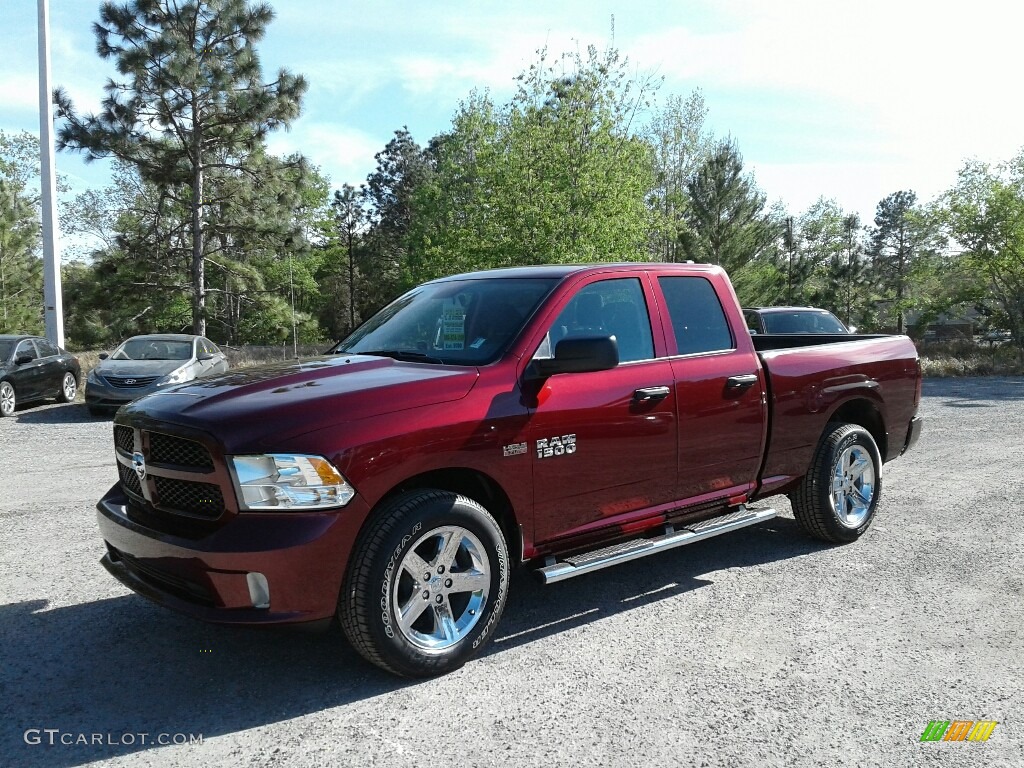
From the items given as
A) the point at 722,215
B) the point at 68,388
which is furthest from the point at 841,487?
the point at 722,215

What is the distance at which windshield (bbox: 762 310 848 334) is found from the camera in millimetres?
14656

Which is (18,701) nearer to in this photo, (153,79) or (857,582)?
(857,582)

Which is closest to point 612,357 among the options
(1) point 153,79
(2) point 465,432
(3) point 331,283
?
(2) point 465,432

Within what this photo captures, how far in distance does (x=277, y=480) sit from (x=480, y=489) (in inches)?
42.6

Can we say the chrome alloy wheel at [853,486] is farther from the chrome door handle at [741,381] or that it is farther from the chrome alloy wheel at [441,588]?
the chrome alloy wheel at [441,588]

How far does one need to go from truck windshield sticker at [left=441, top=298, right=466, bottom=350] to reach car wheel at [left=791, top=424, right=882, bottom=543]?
2749 millimetres

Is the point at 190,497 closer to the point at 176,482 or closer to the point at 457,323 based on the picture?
the point at 176,482

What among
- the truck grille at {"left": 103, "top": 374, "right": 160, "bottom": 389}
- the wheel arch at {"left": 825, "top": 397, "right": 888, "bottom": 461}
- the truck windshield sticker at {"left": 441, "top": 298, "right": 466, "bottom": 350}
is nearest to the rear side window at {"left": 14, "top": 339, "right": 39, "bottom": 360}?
the truck grille at {"left": 103, "top": 374, "right": 160, "bottom": 389}

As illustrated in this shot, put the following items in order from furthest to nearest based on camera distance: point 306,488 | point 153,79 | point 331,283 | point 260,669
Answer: point 331,283, point 153,79, point 260,669, point 306,488

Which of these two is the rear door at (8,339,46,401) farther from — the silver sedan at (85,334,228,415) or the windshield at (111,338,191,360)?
the windshield at (111,338,191,360)

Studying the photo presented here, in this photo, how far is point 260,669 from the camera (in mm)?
3734

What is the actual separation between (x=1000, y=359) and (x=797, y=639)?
27588 mm

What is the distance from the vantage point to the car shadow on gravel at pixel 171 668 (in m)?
3.16

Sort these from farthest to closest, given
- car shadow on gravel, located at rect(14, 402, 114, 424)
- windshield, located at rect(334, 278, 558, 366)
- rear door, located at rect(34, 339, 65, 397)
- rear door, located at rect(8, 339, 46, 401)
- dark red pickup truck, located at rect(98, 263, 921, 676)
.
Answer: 1. rear door, located at rect(34, 339, 65, 397)
2. rear door, located at rect(8, 339, 46, 401)
3. car shadow on gravel, located at rect(14, 402, 114, 424)
4. windshield, located at rect(334, 278, 558, 366)
5. dark red pickup truck, located at rect(98, 263, 921, 676)
